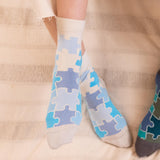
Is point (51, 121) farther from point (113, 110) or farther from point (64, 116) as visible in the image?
point (113, 110)

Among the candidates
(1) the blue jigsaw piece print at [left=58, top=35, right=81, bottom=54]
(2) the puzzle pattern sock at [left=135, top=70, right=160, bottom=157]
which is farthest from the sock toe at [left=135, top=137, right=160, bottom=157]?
(1) the blue jigsaw piece print at [left=58, top=35, right=81, bottom=54]

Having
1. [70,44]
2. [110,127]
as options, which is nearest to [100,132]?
[110,127]

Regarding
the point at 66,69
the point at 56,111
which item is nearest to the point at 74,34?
the point at 66,69

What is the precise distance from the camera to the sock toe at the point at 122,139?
24.8 inches

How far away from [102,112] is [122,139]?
101 mm

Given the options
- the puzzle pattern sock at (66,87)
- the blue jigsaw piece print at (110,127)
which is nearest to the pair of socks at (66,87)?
the puzzle pattern sock at (66,87)

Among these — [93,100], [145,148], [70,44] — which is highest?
[70,44]

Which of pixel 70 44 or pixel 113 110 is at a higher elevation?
pixel 70 44

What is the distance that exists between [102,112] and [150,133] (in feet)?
0.48

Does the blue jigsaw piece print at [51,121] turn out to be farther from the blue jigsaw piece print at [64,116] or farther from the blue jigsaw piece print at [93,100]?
the blue jigsaw piece print at [93,100]

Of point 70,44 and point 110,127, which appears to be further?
point 110,127

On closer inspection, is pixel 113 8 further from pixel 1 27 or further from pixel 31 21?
pixel 1 27

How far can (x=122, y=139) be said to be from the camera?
2.07ft

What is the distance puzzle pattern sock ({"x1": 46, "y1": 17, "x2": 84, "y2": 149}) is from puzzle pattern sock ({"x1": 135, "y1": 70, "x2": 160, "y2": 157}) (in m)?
0.21
